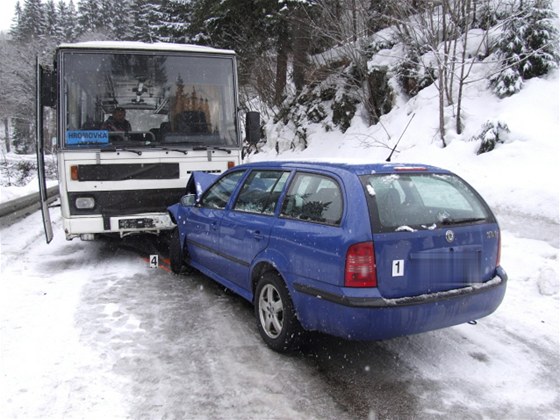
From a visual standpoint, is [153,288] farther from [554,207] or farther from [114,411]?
[554,207]

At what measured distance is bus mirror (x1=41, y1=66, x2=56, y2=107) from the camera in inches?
253

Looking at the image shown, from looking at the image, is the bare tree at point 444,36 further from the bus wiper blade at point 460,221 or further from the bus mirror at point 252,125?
the bus wiper blade at point 460,221

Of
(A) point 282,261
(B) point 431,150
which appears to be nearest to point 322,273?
(A) point 282,261

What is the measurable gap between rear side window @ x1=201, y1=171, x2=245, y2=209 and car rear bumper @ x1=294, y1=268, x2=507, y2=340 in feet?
6.14

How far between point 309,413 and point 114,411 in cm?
128

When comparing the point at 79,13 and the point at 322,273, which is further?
the point at 79,13

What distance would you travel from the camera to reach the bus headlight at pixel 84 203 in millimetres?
6621

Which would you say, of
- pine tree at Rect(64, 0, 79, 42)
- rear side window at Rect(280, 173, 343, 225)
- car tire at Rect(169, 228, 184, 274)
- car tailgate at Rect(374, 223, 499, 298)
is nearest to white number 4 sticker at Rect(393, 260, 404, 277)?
car tailgate at Rect(374, 223, 499, 298)

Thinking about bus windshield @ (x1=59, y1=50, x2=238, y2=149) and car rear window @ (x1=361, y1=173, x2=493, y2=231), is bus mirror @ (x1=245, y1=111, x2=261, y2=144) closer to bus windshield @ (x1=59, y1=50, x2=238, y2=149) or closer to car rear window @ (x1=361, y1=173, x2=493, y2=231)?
bus windshield @ (x1=59, y1=50, x2=238, y2=149)

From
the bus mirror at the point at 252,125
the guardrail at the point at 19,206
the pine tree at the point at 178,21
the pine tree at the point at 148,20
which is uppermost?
the pine tree at the point at 148,20

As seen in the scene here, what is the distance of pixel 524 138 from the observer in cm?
945

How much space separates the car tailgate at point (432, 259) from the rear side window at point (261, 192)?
1.29m

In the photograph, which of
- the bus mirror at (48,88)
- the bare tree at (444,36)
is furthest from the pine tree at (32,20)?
the bus mirror at (48,88)

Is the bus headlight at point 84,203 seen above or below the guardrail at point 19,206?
above
